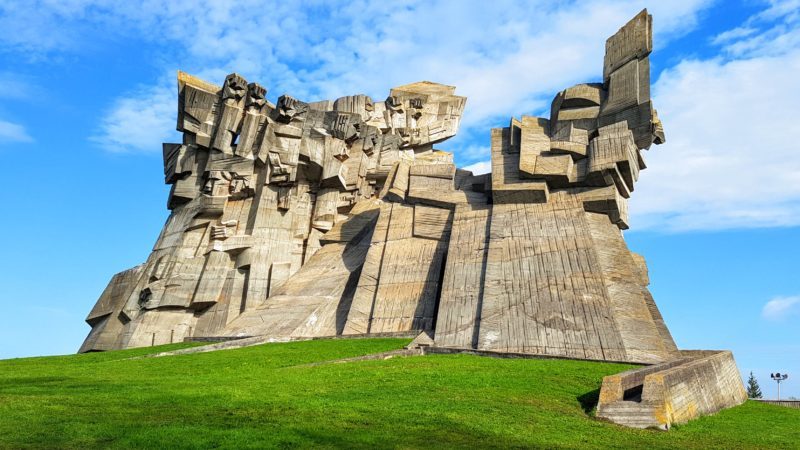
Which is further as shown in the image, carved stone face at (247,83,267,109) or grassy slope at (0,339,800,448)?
carved stone face at (247,83,267,109)

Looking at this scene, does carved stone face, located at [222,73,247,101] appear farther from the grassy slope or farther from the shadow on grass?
the shadow on grass

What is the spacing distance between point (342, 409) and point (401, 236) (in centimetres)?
1357

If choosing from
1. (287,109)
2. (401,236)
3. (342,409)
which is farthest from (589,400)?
(287,109)

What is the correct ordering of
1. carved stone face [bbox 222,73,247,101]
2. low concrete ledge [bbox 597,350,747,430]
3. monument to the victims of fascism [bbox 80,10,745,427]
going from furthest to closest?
carved stone face [bbox 222,73,247,101] < monument to the victims of fascism [bbox 80,10,745,427] < low concrete ledge [bbox 597,350,747,430]

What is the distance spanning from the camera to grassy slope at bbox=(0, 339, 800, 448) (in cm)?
732

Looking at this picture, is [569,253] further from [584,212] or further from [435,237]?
[435,237]

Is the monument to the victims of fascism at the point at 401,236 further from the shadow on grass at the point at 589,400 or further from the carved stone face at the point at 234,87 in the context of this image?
the shadow on grass at the point at 589,400

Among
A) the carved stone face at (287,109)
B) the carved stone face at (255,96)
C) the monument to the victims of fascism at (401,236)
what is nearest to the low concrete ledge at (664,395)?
the monument to the victims of fascism at (401,236)

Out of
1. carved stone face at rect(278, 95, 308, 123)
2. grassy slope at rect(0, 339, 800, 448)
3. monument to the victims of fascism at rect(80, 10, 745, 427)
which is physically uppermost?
carved stone face at rect(278, 95, 308, 123)

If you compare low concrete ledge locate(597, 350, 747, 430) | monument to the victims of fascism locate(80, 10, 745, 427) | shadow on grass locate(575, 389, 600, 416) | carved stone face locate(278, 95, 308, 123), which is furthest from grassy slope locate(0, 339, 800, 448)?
carved stone face locate(278, 95, 308, 123)

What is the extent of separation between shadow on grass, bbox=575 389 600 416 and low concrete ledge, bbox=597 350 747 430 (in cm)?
27

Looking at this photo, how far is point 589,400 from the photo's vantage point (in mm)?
10492

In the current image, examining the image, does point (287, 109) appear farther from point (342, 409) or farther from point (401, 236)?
point (342, 409)

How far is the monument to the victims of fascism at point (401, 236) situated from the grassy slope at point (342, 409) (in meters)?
2.41
